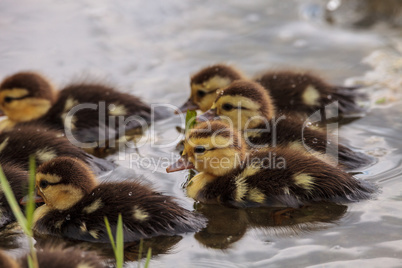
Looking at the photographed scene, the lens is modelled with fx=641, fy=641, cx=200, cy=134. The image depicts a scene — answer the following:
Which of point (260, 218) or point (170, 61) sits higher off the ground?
point (170, 61)

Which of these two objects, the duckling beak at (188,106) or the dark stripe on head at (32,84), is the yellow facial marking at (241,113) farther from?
the dark stripe on head at (32,84)

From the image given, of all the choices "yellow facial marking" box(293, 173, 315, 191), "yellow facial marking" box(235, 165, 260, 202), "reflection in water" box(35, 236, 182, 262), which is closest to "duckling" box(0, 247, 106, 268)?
"reflection in water" box(35, 236, 182, 262)

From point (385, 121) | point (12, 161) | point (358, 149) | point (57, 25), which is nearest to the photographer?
point (12, 161)

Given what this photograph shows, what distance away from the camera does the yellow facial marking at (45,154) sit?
12.6 feet

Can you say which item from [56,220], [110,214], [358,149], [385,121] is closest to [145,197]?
[110,214]

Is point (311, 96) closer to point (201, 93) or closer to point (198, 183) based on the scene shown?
point (201, 93)

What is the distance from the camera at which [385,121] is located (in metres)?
4.62

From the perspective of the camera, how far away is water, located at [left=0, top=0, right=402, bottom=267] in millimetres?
3137

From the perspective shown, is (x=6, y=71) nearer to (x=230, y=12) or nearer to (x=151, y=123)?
(x=151, y=123)

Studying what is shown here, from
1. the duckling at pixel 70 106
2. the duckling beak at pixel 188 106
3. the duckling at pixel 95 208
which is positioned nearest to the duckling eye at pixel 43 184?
the duckling at pixel 95 208

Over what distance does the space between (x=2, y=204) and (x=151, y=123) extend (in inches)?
65.3

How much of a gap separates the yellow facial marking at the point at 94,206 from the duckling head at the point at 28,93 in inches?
63.3

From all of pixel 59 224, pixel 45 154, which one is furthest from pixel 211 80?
pixel 59 224

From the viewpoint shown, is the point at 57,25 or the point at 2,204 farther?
the point at 57,25
